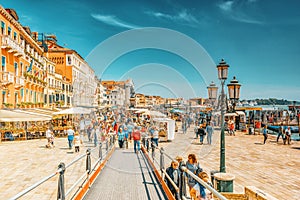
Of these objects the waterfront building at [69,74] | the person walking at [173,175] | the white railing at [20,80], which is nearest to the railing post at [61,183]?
the person walking at [173,175]

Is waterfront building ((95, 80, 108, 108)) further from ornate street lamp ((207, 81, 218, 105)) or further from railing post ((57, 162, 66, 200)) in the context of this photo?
railing post ((57, 162, 66, 200))

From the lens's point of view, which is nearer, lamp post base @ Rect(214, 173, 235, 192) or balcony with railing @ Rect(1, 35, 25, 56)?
lamp post base @ Rect(214, 173, 235, 192)

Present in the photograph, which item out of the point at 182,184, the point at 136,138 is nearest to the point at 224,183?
the point at 182,184

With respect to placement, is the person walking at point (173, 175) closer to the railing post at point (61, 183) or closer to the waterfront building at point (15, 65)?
the railing post at point (61, 183)

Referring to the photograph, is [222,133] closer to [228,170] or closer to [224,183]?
[224,183]

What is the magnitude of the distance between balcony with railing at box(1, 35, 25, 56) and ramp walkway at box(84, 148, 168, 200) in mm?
16785

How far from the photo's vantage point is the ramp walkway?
598cm

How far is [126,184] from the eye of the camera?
695cm

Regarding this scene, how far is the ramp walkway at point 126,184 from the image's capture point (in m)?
5.98

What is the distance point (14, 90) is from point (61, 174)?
22481 mm

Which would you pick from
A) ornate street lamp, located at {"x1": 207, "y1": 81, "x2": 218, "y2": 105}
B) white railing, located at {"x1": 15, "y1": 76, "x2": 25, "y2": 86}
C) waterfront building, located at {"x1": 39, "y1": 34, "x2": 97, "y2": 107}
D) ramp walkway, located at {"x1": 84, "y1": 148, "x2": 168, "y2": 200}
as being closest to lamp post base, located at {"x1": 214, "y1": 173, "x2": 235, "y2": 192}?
ramp walkway, located at {"x1": 84, "y1": 148, "x2": 168, "y2": 200}

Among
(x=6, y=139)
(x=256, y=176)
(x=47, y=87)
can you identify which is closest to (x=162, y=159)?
(x=256, y=176)

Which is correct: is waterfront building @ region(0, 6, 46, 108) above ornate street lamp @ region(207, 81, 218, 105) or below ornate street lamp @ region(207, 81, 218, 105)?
above

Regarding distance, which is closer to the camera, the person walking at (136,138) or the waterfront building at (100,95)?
the person walking at (136,138)
